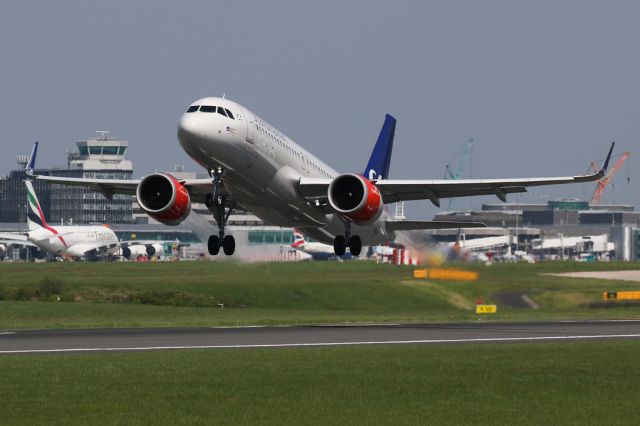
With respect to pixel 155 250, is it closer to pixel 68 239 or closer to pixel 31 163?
pixel 68 239

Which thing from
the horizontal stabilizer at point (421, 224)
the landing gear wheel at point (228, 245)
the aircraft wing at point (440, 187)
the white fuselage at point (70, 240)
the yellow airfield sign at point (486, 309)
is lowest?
the yellow airfield sign at point (486, 309)

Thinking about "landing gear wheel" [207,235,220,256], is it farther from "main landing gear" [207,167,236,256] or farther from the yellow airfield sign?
the yellow airfield sign

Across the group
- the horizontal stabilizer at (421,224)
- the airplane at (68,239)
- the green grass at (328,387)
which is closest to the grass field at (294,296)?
the horizontal stabilizer at (421,224)

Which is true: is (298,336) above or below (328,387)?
above

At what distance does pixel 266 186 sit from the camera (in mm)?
48969

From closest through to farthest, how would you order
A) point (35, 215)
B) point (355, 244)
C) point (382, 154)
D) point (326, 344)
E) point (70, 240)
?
point (326, 344) → point (355, 244) → point (382, 154) → point (35, 215) → point (70, 240)

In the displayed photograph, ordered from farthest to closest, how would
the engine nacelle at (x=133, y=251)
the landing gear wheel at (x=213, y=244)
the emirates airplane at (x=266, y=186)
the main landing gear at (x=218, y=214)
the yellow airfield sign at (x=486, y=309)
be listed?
the engine nacelle at (x=133, y=251) → the yellow airfield sign at (x=486, y=309) → the landing gear wheel at (x=213, y=244) → the main landing gear at (x=218, y=214) → the emirates airplane at (x=266, y=186)

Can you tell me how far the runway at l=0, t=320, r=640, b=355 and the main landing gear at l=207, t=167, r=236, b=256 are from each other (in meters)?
4.71

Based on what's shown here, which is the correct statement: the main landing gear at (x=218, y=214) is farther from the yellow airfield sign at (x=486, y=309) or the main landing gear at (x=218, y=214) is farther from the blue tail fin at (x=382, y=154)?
the yellow airfield sign at (x=486, y=309)

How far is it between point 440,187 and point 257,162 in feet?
32.6

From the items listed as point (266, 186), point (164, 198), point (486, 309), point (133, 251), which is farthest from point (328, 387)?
point (133, 251)

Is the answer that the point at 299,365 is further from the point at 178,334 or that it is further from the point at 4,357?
the point at 178,334

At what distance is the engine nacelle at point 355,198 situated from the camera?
4891 cm

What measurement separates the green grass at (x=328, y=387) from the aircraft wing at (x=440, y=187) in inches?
521
